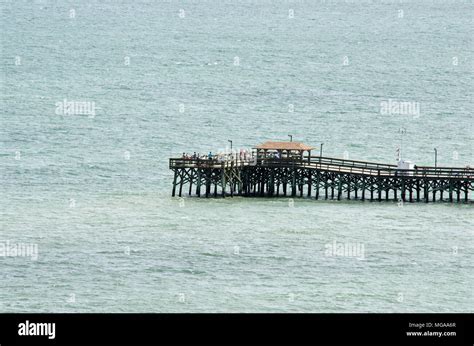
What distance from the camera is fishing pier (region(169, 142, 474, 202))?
320 ft

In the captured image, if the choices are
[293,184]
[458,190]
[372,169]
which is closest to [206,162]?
[293,184]

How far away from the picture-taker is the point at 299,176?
3939 inches

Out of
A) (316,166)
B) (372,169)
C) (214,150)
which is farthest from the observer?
(214,150)

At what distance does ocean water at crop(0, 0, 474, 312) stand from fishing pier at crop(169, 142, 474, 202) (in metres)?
1.35

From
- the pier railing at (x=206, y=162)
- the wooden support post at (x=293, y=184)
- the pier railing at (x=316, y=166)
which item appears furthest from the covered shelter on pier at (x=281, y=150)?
the pier railing at (x=206, y=162)

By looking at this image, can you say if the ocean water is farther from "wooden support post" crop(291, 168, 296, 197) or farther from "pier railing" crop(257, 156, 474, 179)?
"pier railing" crop(257, 156, 474, 179)

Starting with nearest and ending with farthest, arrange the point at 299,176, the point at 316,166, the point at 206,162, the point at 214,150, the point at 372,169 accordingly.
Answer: the point at 206,162, the point at 316,166, the point at 372,169, the point at 299,176, the point at 214,150

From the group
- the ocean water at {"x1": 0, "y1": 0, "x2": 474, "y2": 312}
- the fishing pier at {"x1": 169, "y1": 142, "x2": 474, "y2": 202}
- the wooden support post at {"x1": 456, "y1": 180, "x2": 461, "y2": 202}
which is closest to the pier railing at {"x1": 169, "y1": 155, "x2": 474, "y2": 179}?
the fishing pier at {"x1": 169, "y1": 142, "x2": 474, "y2": 202}

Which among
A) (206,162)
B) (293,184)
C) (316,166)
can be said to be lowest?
(293,184)

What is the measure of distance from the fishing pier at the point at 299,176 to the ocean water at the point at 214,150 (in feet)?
4.43

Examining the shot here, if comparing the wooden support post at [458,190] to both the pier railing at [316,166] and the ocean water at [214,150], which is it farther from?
the ocean water at [214,150]

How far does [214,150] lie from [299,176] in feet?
65.7

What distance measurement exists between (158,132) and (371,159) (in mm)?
20883

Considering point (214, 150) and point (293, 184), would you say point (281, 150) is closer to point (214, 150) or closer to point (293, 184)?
point (293, 184)
